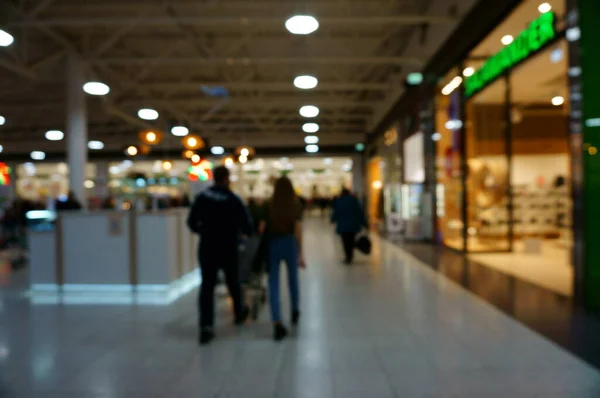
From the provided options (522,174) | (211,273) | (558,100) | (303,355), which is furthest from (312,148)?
(303,355)

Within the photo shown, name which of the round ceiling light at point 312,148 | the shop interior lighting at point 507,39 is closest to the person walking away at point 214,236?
the shop interior lighting at point 507,39

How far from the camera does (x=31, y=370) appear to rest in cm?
440

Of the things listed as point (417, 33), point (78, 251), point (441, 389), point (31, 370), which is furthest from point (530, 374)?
point (417, 33)

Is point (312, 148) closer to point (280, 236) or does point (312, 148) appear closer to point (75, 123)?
point (75, 123)

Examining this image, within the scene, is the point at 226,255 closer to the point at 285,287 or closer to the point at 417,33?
the point at 285,287

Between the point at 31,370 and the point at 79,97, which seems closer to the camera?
the point at 31,370

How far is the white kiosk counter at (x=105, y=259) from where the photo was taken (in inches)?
289

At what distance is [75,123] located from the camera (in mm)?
13188

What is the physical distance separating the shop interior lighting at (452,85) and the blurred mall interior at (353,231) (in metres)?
0.04

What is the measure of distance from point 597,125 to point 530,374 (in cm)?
320

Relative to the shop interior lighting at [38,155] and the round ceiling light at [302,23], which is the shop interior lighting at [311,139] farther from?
the round ceiling light at [302,23]

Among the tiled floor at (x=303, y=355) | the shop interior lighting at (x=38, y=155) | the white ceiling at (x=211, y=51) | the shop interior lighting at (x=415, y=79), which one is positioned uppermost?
the white ceiling at (x=211, y=51)

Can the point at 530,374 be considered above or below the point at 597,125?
below

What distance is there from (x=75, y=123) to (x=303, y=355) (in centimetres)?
1044
